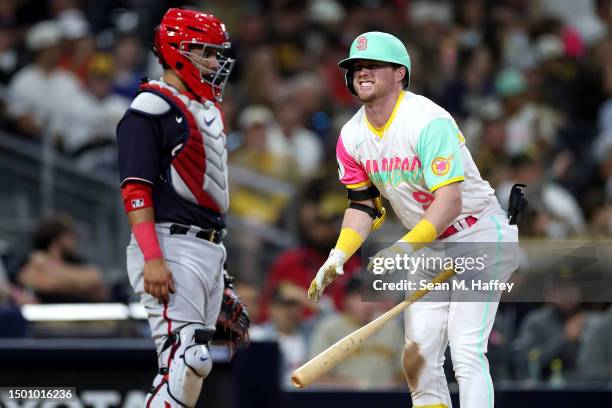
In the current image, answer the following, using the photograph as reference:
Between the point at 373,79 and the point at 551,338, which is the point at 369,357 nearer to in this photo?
the point at 551,338

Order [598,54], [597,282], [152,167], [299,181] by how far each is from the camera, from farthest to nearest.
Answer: [598,54]
[299,181]
[597,282]
[152,167]

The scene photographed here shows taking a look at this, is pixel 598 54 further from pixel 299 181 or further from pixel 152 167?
pixel 152 167

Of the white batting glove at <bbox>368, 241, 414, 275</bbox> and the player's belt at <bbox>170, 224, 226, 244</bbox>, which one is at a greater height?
the player's belt at <bbox>170, 224, 226, 244</bbox>

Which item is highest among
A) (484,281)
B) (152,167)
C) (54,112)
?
(54,112)

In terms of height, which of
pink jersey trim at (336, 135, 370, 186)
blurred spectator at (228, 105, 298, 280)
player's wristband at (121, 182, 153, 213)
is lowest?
player's wristband at (121, 182, 153, 213)

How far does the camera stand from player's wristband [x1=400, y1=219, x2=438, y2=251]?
5.79 m

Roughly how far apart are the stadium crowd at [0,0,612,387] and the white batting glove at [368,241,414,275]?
6.90 ft

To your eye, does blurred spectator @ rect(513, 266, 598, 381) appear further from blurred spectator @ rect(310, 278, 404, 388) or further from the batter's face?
the batter's face

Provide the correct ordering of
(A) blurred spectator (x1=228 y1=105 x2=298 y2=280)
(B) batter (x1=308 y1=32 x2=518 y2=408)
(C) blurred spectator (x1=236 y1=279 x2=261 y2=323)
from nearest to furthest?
1. (B) batter (x1=308 y1=32 x2=518 y2=408)
2. (C) blurred spectator (x1=236 y1=279 x2=261 y2=323)
3. (A) blurred spectator (x1=228 y1=105 x2=298 y2=280)

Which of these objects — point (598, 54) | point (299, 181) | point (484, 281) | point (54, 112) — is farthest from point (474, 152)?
point (484, 281)

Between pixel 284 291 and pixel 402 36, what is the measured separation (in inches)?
217

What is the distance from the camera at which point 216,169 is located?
6430 mm

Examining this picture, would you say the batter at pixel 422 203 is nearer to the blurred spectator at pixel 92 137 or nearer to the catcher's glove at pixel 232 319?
the catcher's glove at pixel 232 319

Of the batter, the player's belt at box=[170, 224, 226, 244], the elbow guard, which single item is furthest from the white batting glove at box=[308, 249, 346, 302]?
the player's belt at box=[170, 224, 226, 244]
